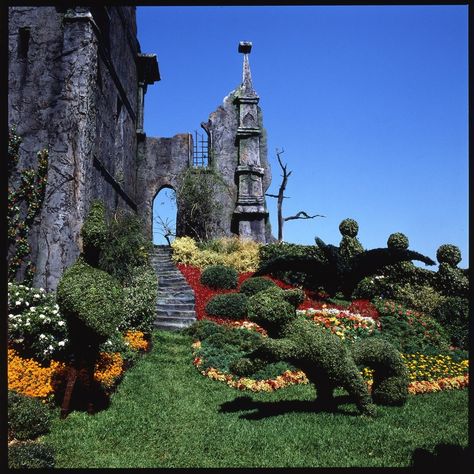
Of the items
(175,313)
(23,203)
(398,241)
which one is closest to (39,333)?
(23,203)

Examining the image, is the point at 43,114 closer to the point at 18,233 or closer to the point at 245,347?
the point at 18,233

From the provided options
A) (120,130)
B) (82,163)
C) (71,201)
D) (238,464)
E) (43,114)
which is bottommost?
(238,464)

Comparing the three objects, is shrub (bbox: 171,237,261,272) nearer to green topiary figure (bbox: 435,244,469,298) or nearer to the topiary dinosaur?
green topiary figure (bbox: 435,244,469,298)

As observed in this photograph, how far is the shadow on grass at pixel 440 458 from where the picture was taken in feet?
16.9

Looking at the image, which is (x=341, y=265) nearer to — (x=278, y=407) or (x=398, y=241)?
(x=398, y=241)

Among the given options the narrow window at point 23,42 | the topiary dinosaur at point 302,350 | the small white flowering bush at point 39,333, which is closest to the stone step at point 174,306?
the small white flowering bush at point 39,333

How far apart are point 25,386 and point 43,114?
652 cm

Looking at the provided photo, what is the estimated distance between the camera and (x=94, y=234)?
677 centimetres

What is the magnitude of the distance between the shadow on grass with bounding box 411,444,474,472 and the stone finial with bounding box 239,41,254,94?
20.3 meters

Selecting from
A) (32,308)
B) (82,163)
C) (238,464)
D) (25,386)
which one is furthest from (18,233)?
(238,464)

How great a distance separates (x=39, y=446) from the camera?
17.3 feet

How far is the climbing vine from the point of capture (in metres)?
10.8

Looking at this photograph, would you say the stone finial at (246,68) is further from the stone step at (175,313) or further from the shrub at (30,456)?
the shrub at (30,456)

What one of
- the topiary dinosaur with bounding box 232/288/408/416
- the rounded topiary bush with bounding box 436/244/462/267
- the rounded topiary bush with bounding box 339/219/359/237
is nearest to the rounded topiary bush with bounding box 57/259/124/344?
the topiary dinosaur with bounding box 232/288/408/416
